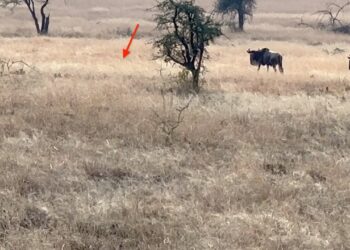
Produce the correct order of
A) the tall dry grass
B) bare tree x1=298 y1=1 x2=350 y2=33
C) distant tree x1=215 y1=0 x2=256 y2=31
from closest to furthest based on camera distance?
the tall dry grass, bare tree x1=298 y1=1 x2=350 y2=33, distant tree x1=215 y1=0 x2=256 y2=31

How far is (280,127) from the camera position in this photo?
445 inches

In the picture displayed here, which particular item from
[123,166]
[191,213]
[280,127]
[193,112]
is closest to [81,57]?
[193,112]

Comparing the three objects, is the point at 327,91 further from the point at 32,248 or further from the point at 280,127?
the point at 32,248

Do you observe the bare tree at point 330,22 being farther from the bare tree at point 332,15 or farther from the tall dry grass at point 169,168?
the tall dry grass at point 169,168

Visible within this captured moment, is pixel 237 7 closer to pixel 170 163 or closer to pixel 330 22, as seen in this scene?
pixel 330 22

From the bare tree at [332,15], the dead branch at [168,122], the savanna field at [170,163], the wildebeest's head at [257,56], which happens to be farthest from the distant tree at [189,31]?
the wildebeest's head at [257,56]

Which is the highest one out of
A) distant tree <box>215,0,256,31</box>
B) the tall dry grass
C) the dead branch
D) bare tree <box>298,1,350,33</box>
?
distant tree <box>215,0,256,31</box>

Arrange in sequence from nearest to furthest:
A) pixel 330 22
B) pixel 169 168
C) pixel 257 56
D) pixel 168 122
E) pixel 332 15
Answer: pixel 169 168 < pixel 168 122 < pixel 257 56 < pixel 330 22 < pixel 332 15

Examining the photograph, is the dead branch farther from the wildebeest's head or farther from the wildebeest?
the wildebeest's head

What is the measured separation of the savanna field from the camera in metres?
6.21

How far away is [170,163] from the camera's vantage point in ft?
29.1

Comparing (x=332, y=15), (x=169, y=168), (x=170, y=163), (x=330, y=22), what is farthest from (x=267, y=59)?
(x=332, y=15)

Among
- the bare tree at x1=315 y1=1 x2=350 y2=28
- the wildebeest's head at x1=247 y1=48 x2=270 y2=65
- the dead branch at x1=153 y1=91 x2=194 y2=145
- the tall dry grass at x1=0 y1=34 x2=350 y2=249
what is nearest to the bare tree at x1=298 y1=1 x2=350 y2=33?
the bare tree at x1=315 y1=1 x2=350 y2=28

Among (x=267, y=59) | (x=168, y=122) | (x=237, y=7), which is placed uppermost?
(x=237, y=7)
